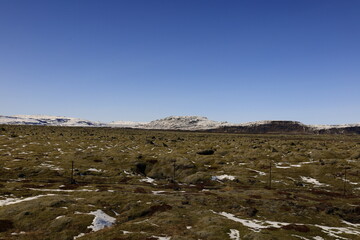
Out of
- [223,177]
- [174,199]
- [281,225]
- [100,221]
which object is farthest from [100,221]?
[223,177]

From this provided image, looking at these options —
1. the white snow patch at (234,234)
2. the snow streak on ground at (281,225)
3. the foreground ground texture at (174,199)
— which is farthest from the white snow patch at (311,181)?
the white snow patch at (234,234)

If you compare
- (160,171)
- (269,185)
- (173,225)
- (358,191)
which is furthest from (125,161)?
(358,191)

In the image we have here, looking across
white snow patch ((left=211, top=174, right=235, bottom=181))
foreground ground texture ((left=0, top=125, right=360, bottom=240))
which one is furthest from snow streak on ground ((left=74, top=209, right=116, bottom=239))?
white snow patch ((left=211, top=174, right=235, bottom=181))

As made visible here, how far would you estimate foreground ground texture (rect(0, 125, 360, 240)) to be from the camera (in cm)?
Result: 3900

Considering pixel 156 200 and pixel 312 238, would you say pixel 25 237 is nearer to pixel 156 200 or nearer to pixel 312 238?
pixel 156 200

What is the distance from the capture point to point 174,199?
54.1m

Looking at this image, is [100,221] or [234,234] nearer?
[234,234]

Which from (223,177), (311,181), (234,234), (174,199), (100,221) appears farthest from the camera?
(223,177)

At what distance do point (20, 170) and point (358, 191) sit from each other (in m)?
105

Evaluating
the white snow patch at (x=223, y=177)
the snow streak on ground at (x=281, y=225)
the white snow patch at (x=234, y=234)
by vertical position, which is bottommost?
the white snow patch at (x=223, y=177)

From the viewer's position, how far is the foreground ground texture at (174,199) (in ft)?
128

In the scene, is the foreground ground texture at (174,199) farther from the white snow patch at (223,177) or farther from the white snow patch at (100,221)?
the white snow patch at (100,221)

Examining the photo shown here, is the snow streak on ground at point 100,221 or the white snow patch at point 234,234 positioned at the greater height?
the white snow patch at point 234,234

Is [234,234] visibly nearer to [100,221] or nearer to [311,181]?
[100,221]
